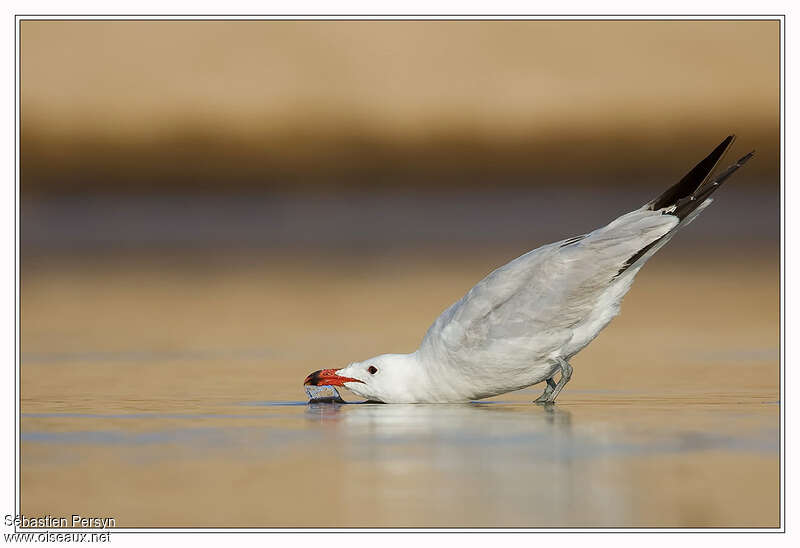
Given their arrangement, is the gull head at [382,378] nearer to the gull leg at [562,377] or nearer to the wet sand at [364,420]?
the wet sand at [364,420]

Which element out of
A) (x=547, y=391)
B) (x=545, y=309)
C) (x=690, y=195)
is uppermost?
(x=690, y=195)

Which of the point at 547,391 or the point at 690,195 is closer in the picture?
the point at 690,195

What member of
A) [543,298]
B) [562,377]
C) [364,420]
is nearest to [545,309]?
[543,298]

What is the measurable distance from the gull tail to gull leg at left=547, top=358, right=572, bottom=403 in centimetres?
62

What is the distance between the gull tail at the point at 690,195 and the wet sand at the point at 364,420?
0.92 m

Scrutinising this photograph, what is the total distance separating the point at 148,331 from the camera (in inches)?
427

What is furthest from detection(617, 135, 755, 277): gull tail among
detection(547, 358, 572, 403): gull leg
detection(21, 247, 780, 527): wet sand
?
detection(21, 247, 780, 527): wet sand

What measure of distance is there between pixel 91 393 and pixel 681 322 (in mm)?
5019

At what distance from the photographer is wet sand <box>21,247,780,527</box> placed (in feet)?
19.0

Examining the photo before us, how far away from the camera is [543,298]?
26.1 feet

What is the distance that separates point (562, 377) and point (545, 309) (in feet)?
1.38

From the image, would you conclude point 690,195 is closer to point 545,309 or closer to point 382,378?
point 545,309

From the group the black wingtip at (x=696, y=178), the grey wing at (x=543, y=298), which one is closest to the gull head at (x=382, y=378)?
the grey wing at (x=543, y=298)

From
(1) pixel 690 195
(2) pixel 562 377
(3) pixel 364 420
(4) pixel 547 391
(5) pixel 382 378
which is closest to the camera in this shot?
(3) pixel 364 420
